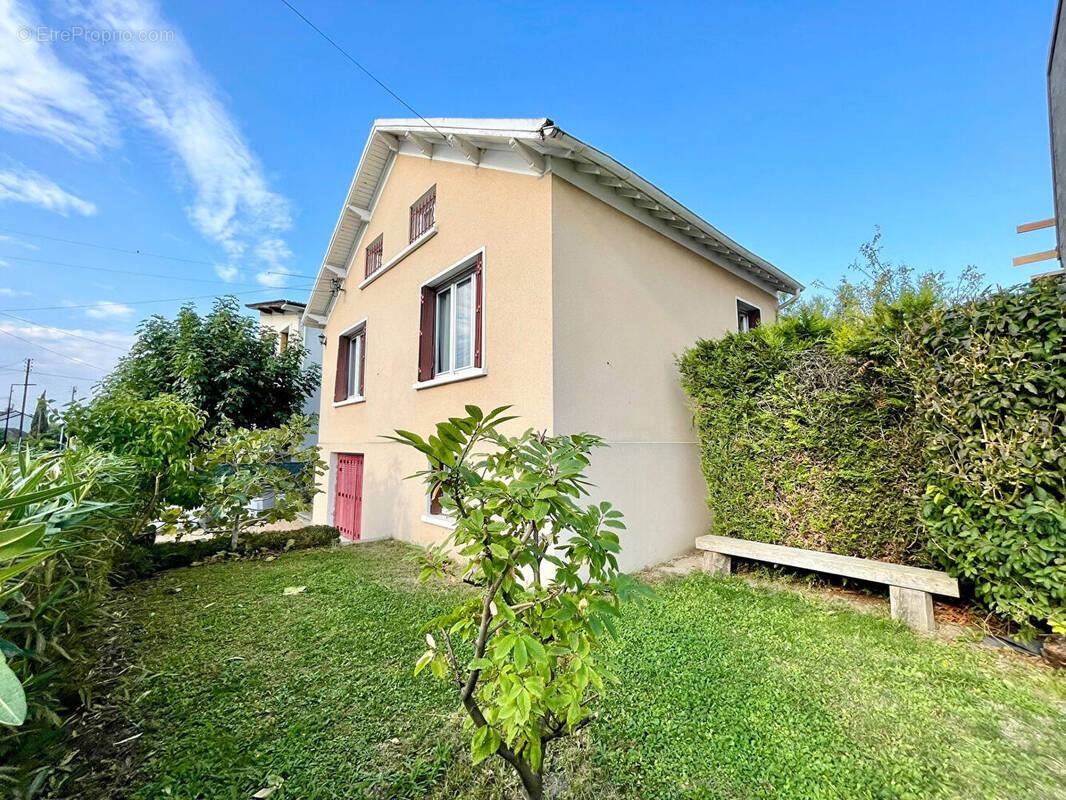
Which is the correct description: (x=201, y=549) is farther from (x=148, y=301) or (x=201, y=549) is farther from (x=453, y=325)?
(x=148, y=301)

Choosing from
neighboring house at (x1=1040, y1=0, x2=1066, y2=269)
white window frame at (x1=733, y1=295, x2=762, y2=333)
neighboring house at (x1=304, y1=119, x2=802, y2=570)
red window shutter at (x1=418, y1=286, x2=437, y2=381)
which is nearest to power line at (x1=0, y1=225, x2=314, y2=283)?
neighboring house at (x1=304, y1=119, x2=802, y2=570)

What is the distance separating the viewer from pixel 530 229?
4910 millimetres

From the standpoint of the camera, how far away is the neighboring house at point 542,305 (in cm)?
476

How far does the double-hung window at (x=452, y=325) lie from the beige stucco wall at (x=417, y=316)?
0.21 metres

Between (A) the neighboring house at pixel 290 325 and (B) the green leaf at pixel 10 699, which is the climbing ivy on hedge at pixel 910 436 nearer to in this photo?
(B) the green leaf at pixel 10 699

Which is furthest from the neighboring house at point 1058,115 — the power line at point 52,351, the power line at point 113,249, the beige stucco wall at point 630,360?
the power line at point 52,351

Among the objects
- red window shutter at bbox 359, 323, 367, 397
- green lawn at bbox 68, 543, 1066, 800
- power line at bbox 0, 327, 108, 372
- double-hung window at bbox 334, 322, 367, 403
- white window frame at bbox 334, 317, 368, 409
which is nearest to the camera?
green lawn at bbox 68, 543, 1066, 800

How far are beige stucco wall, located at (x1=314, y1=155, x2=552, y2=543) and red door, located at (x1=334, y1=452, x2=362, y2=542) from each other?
0.31 m

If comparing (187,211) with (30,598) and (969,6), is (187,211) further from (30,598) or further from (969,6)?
(969,6)

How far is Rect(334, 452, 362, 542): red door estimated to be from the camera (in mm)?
8672

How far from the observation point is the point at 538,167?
4793 millimetres

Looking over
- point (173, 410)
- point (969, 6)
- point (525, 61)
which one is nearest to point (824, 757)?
point (173, 410)

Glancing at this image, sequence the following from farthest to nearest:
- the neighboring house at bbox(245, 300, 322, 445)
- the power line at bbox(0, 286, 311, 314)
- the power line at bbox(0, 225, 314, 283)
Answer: the neighboring house at bbox(245, 300, 322, 445), the power line at bbox(0, 225, 314, 283), the power line at bbox(0, 286, 311, 314)

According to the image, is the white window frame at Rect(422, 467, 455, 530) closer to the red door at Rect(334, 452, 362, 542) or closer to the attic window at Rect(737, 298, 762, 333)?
the red door at Rect(334, 452, 362, 542)
